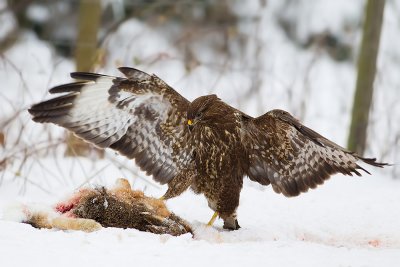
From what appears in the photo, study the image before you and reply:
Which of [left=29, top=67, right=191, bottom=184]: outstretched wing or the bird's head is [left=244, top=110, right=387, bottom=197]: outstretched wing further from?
[left=29, top=67, right=191, bottom=184]: outstretched wing

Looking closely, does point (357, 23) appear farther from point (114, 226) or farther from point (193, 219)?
point (114, 226)

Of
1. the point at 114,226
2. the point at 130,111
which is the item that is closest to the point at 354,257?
the point at 114,226

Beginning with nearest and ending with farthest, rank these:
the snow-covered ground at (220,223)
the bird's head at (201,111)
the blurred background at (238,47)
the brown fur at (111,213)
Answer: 1. the snow-covered ground at (220,223)
2. the brown fur at (111,213)
3. the bird's head at (201,111)
4. the blurred background at (238,47)

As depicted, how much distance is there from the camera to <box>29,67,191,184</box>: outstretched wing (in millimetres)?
4324

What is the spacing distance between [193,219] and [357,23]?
983 cm

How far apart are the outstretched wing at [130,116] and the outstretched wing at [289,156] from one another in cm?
47

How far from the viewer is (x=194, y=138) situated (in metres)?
4.38

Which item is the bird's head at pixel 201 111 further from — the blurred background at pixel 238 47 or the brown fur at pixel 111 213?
the blurred background at pixel 238 47

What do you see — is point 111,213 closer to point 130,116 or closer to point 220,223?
point 130,116

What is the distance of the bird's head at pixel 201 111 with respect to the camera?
4223 mm

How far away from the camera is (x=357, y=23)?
44.1 feet

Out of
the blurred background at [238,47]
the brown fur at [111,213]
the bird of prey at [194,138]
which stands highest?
the blurred background at [238,47]

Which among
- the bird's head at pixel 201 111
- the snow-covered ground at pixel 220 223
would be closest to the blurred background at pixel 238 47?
the snow-covered ground at pixel 220 223

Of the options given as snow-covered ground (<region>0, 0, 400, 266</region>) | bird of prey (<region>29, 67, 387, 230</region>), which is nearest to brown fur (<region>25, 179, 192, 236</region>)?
snow-covered ground (<region>0, 0, 400, 266</region>)
